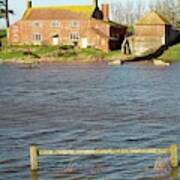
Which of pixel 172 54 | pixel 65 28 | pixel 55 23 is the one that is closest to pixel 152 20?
pixel 172 54

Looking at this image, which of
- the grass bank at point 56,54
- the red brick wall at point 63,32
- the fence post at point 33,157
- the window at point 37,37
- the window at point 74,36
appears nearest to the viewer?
the fence post at point 33,157

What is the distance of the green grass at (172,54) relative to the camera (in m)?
98.8

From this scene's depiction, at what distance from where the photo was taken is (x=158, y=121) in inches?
1300

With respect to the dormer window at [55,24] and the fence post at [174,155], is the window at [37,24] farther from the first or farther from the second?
the fence post at [174,155]

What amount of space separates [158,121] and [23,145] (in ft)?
A: 31.3

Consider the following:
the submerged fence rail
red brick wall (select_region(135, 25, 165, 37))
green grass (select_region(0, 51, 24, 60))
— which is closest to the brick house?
red brick wall (select_region(135, 25, 165, 37))

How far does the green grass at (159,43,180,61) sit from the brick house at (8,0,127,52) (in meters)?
10.6

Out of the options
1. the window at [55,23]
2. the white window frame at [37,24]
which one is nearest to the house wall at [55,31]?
the white window frame at [37,24]

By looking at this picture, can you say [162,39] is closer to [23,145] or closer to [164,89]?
[164,89]

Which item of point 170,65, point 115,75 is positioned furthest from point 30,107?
point 170,65

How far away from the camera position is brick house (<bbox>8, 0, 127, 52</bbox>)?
108 metres

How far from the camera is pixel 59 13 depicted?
111125 mm

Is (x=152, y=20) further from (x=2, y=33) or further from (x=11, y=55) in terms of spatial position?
(x=2, y=33)

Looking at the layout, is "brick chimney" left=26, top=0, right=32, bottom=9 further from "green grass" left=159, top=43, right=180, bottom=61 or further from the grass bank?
"green grass" left=159, top=43, right=180, bottom=61
